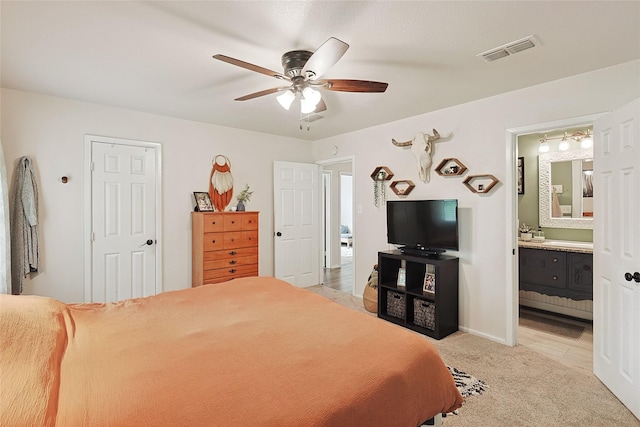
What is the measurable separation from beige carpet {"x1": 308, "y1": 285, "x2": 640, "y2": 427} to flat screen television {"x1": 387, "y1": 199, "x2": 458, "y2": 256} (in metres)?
1.07

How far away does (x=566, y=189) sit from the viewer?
405 cm

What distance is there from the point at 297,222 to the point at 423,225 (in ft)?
7.27

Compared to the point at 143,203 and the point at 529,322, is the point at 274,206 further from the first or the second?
the point at 529,322

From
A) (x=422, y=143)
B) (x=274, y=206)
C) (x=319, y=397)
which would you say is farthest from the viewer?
(x=274, y=206)

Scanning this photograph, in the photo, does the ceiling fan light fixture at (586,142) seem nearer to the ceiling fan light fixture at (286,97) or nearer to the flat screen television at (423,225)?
the flat screen television at (423,225)

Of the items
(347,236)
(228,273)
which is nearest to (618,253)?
(228,273)

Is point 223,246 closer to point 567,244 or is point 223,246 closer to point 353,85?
point 353,85

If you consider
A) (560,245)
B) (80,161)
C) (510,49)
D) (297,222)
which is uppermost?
(510,49)

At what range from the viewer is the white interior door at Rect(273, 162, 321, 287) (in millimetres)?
5035

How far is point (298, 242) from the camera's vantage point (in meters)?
5.26

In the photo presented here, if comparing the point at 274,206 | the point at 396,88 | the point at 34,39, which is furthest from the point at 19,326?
the point at 274,206

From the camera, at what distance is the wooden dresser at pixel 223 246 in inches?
155

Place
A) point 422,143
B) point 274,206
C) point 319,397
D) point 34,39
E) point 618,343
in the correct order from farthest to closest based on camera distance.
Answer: point 274,206
point 422,143
point 618,343
point 34,39
point 319,397

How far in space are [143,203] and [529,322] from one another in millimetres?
4874
